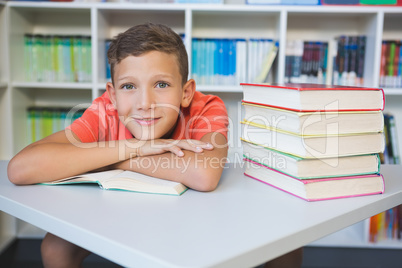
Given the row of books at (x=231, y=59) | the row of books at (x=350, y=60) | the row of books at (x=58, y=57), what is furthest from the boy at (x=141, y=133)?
the row of books at (x=350, y=60)

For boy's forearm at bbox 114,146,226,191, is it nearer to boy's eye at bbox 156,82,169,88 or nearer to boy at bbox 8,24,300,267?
boy at bbox 8,24,300,267

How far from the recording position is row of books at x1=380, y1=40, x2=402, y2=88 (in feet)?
6.82

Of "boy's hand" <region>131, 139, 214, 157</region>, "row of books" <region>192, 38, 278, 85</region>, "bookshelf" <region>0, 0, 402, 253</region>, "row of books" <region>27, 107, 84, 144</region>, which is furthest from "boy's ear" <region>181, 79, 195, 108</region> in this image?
"row of books" <region>27, 107, 84, 144</region>

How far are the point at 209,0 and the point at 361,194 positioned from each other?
1520 mm

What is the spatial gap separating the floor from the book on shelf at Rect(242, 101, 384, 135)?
1.37 metres

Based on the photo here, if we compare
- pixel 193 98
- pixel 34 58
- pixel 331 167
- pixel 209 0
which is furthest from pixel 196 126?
pixel 34 58

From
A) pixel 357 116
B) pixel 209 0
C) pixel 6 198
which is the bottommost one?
pixel 6 198

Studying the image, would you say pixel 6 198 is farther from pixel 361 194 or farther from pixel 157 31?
pixel 361 194

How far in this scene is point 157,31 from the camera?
3.32 feet

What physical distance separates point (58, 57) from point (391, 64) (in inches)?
75.1

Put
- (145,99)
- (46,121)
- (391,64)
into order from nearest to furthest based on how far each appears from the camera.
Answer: (145,99)
(391,64)
(46,121)

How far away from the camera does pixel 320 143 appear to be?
2.34ft

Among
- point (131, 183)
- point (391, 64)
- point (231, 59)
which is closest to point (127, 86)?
point (131, 183)

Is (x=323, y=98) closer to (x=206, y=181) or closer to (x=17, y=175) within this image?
(x=206, y=181)
